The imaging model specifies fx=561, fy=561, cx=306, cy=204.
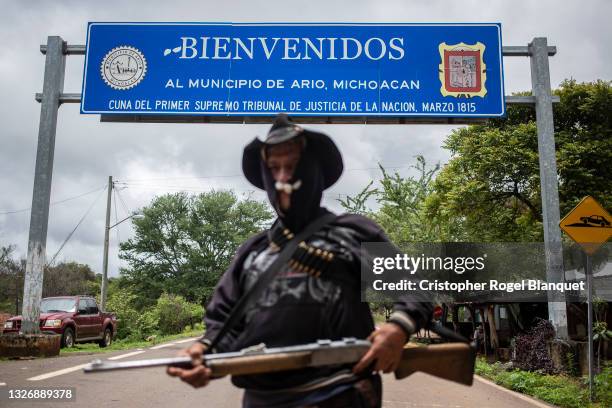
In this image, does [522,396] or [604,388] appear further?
[522,396]

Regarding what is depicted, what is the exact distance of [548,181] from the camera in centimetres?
1143

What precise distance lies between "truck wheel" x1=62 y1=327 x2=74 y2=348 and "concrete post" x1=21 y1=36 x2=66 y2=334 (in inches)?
201

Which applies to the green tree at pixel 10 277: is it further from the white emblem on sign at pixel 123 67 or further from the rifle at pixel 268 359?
the rifle at pixel 268 359

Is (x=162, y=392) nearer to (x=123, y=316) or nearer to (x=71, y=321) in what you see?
(x=71, y=321)

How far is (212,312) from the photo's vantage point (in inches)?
96.1

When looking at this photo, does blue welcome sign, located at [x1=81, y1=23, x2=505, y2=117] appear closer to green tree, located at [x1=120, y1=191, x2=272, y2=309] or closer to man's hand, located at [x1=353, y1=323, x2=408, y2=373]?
man's hand, located at [x1=353, y1=323, x2=408, y2=373]

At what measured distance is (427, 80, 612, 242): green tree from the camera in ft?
51.4

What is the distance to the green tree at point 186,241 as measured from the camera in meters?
55.9

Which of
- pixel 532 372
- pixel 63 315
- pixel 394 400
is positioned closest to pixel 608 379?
pixel 532 372

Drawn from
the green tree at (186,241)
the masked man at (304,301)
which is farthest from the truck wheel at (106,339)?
the green tree at (186,241)

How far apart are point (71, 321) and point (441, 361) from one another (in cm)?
1678

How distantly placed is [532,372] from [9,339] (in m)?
10.5

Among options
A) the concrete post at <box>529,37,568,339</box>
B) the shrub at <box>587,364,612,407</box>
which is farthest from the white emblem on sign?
the shrub at <box>587,364,612,407</box>

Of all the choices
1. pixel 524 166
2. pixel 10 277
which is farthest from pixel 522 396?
pixel 10 277
